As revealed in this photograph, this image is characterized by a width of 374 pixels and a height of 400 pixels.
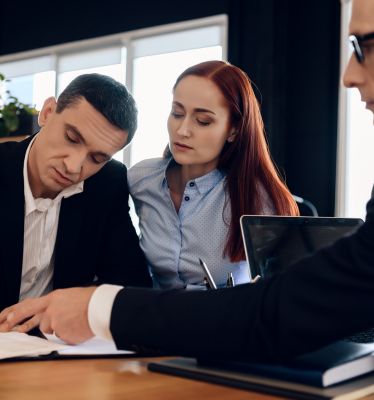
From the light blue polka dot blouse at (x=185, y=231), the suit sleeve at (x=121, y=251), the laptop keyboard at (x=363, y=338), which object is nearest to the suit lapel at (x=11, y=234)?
the suit sleeve at (x=121, y=251)

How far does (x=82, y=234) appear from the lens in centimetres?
173

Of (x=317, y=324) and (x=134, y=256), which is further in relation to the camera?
→ (x=134, y=256)

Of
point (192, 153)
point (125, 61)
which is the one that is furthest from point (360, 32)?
point (125, 61)

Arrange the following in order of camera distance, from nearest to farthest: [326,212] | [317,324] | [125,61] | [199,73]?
[317,324], [199,73], [326,212], [125,61]

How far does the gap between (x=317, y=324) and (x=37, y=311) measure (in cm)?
55

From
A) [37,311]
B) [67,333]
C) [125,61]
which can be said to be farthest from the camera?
[125,61]

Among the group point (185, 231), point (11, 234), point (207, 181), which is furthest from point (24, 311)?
point (207, 181)

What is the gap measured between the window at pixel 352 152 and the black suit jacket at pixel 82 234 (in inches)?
101

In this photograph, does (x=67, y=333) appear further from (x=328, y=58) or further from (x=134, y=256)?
(x=328, y=58)

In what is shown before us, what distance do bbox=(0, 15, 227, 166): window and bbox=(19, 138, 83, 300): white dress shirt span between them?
131 inches

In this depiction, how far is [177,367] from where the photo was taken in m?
0.94

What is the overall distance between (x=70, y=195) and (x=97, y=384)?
925 millimetres

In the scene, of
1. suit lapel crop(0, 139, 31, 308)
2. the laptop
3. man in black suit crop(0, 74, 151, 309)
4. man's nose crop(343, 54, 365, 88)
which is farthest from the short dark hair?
man's nose crop(343, 54, 365, 88)

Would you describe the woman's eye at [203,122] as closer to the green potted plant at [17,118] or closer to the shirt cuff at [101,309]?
the shirt cuff at [101,309]
